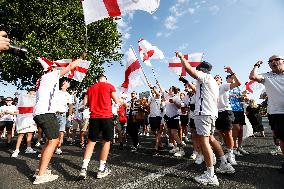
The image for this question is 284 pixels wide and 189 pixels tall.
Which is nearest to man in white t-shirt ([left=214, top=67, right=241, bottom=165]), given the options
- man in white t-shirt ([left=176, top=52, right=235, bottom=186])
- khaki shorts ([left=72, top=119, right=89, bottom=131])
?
man in white t-shirt ([left=176, top=52, right=235, bottom=186])

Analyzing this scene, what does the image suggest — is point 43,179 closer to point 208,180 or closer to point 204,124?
point 208,180

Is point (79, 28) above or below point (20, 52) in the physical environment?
above

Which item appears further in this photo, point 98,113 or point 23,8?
point 23,8

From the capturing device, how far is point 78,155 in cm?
849

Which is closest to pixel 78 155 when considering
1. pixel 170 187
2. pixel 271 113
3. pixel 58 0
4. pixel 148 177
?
pixel 148 177

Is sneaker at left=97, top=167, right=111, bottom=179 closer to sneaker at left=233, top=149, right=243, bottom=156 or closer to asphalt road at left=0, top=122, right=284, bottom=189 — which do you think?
asphalt road at left=0, top=122, right=284, bottom=189

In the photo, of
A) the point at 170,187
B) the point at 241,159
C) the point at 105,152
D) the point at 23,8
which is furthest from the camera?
the point at 23,8

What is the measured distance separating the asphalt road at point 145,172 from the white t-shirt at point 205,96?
123 centimetres

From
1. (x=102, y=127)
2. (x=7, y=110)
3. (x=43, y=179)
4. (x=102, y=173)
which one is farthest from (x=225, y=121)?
(x=7, y=110)

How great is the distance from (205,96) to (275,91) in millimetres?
1221

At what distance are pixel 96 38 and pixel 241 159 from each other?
1842 cm

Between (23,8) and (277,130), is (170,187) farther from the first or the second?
(23,8)

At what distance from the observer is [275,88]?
205 inches

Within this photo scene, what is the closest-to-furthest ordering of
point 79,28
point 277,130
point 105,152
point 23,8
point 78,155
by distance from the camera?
point 277,130 < point 105,152 < point 78,155 < point 23,8 < point 79,28
